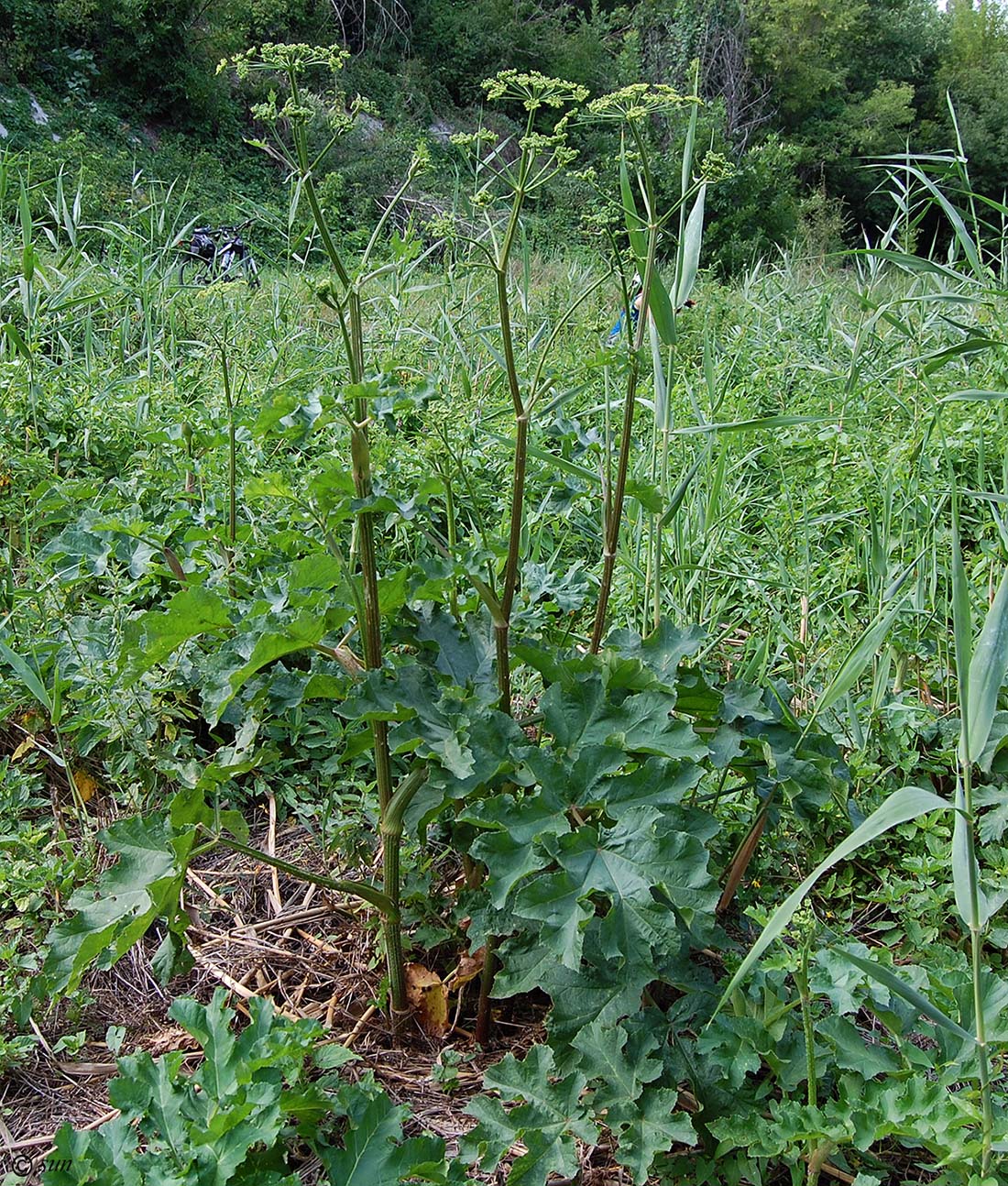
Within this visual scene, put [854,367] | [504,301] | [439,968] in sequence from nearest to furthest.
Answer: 1. [504,301]
2. [439,968]
3. [854,367]

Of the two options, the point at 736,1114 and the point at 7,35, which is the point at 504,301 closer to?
the point at 736,1114

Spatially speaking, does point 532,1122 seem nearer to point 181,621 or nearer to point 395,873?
point 395,873

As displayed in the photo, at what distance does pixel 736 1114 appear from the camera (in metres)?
1.15

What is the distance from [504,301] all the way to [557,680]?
48cm

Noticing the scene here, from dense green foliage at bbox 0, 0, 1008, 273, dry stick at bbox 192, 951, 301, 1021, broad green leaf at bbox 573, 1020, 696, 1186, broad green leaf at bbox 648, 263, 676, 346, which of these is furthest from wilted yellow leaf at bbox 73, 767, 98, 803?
dense green foliage at bbox 0, 0, 1008, 273

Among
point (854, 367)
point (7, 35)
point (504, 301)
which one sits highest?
point (504, 301)

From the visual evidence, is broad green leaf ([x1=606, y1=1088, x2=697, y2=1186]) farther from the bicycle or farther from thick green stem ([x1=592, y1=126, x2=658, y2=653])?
the bicycle

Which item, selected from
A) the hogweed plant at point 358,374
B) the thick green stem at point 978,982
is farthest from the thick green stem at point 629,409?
the thick green stem at point 978,982

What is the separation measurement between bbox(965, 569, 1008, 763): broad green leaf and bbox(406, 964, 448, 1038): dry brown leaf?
86cm

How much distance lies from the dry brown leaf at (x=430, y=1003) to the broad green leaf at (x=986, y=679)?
0.86m

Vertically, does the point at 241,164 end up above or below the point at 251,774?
below

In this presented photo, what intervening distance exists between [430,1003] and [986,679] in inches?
36.6

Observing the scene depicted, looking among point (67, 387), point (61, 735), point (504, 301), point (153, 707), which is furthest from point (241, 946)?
point (67, 387)

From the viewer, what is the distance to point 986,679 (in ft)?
3.12
